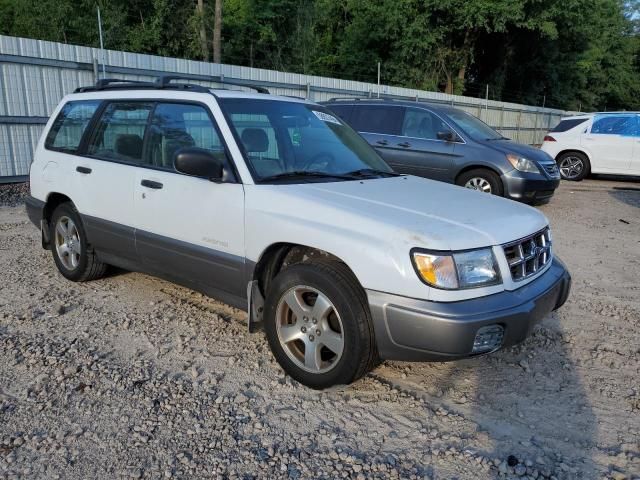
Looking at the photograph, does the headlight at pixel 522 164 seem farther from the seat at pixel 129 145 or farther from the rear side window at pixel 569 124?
the seat at pixel 129 145

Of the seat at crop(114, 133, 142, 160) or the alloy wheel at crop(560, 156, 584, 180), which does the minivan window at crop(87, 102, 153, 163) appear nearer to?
the seat at crop(114, 133, 142, 160)

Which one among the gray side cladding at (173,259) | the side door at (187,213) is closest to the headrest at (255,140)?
the side door at (187,213)

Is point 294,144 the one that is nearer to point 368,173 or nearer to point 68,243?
point 368,173

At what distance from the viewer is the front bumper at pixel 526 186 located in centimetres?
867

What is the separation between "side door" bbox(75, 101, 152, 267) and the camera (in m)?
4.27

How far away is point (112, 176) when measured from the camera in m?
4.37

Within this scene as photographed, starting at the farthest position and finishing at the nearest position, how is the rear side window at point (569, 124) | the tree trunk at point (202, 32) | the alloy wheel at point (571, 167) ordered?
the tree trunk at point (202, 32), the alloy wheel at point (571, 167), the rear side window at point (569, 124)

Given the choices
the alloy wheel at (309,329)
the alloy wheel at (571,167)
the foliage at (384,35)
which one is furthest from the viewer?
the foliage at (384,35)

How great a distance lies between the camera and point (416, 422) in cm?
299

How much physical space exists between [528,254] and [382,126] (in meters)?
6.57

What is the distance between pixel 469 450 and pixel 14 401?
97.8 inches

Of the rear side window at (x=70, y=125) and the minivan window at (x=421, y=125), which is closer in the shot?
the rear side window at (x=70, y=125)

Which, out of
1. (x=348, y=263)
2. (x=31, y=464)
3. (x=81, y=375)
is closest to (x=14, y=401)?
(x=81, y=375)

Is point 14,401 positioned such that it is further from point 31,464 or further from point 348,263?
point 348,263
